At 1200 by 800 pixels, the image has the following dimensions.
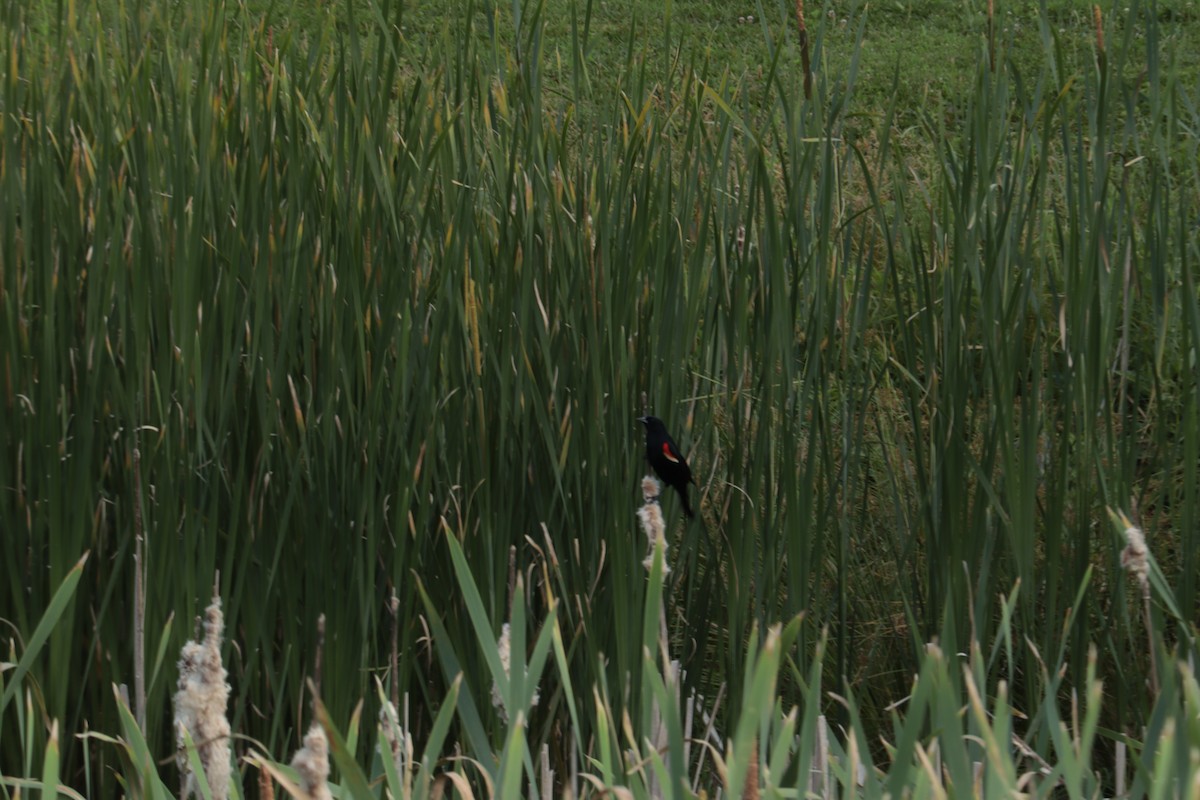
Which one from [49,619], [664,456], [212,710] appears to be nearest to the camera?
[212,710]

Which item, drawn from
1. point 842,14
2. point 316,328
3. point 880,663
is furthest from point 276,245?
point 842,14

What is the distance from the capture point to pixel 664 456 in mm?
1469

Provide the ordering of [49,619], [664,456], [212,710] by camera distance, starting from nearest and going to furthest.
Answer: [212,710] < [49,619] < [664,456]

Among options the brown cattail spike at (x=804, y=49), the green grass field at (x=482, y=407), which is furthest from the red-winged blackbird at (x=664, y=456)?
the brown cattail spike at (x=804, y=49)

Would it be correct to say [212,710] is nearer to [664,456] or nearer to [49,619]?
[49,619]

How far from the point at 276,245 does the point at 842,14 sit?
18.2 feet

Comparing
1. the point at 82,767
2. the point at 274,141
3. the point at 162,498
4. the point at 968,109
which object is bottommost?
the point at 82,767

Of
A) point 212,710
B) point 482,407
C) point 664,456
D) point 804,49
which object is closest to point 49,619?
point 212,710

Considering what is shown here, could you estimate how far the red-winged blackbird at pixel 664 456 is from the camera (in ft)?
4.81

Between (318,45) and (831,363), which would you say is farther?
(318,45)

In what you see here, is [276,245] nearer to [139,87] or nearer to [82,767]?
[139,87]

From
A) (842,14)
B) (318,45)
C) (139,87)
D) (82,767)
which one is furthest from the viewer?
(842,14)

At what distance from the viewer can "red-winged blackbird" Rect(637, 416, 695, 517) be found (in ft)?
4.81

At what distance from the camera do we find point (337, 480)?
1504 millimetres
